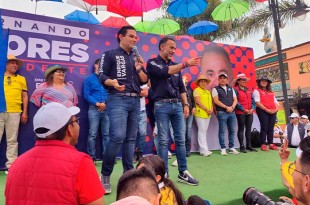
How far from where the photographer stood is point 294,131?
8.22 m

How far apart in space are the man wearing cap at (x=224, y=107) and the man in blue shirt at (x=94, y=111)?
2.46 meters

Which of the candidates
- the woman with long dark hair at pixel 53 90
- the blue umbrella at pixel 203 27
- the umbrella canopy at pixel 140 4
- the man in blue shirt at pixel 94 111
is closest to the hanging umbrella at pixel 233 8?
the blue umbrella at pixel 203 27

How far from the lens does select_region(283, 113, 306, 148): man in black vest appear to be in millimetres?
8062

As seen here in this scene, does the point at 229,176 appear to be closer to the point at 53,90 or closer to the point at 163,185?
the point at 163,185

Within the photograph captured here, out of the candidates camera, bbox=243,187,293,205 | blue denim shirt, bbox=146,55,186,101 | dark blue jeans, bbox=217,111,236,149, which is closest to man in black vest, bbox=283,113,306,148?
dark blue jeans, bbox=217,111,236,149

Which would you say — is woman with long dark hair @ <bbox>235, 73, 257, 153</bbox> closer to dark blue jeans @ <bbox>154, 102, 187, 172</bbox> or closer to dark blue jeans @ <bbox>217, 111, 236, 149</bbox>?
dark blue jeans @ <bbox>217, 111, 236, 149</bbox>

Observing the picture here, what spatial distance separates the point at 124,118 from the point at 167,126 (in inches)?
27.0

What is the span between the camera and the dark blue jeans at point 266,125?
22.6ft

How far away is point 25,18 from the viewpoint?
491 centimetres

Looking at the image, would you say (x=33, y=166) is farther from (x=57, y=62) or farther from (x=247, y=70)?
(x=247, y=70)

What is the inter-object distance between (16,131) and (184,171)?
8.53 feet

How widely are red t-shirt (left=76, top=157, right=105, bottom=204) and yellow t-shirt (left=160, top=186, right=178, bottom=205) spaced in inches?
32.5

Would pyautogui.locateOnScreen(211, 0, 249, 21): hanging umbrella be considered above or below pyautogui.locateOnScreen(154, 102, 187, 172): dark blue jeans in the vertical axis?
above

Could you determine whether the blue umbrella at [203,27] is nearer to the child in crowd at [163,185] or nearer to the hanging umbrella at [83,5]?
the hanging umbrella at [83,5]
